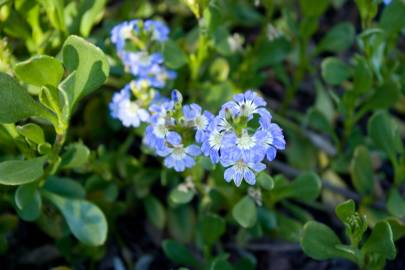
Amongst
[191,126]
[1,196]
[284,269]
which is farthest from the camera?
[284,269]

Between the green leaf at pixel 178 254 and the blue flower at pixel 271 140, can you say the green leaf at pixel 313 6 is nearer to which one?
the blue flower at pixel 271 140

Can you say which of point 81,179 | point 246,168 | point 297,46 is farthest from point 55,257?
point 297,46

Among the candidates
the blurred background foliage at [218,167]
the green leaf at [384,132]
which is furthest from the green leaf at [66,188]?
the green leaf at [384,132]

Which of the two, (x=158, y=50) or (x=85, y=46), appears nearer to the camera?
(x=85, y=46)

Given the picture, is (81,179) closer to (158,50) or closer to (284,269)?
(158,50)

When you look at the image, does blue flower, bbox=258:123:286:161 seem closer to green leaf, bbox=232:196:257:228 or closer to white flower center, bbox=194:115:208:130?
white flower center, bbox=194:115:208:130

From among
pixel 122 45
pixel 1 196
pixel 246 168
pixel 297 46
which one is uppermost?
pixel 297 46

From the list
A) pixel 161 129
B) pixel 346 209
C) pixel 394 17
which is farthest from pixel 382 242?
pixel 394 17
